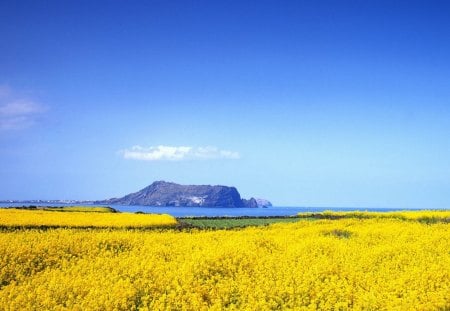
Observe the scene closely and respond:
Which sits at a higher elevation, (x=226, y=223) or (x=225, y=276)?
(x=226, y=223)

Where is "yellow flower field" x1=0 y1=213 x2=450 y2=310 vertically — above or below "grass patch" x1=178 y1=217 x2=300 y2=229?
below

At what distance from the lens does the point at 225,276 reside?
14.1m

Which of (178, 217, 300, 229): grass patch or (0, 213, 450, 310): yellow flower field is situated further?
(178, 217, 300, 229): grass patch

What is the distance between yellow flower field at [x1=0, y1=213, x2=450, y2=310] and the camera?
10633 millimetres

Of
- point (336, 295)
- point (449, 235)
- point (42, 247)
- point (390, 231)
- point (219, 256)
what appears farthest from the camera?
point (390, 231)

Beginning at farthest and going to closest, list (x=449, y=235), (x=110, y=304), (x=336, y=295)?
(x=449, y=235) < (x=336, y=295) < (x=110, y=304)

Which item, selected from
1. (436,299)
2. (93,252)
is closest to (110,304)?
(436,299)

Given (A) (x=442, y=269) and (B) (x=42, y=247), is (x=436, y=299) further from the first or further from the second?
(B) (x=42, y=247)

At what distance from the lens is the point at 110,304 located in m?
10.4

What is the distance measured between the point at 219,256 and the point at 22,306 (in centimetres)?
673

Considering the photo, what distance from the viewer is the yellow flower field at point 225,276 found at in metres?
10.6

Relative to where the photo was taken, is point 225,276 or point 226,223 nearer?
point 225,276

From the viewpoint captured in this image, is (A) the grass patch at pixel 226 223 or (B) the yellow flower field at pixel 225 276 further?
(A) the grass patch at pixel 226 223

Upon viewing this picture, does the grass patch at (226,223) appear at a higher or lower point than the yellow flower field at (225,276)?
higher
